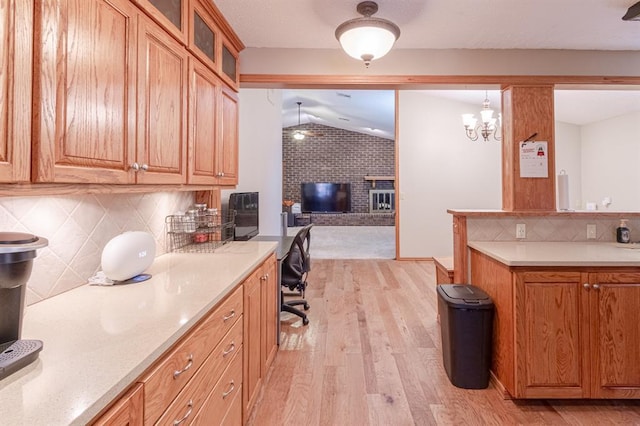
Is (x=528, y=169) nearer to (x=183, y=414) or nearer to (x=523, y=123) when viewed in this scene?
(x=523, y=123)

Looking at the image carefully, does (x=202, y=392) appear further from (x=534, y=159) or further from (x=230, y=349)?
(x=534, y=159)

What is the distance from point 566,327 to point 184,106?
2417 millimetres

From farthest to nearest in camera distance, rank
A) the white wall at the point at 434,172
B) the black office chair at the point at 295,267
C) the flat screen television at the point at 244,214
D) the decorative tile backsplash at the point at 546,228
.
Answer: the white wall at the point at 434,172 → the flat screen television at the point at 244,214 → the black office chair at the point at 295,267 → the decorative tile backsplash at the point at 546,228

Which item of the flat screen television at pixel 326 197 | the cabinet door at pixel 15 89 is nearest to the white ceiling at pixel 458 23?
the cabinet door at pixel 15 89

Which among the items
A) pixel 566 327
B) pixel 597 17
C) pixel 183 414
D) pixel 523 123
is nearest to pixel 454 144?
pixel 523 123

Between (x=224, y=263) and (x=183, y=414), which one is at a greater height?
(x=224, y=263)

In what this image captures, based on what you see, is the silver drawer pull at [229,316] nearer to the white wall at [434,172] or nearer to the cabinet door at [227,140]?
the cabinet door at [227,140]

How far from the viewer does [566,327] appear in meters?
2.03

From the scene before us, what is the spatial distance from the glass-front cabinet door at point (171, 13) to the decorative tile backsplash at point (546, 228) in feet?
7.45

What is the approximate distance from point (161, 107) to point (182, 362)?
1.10 metres

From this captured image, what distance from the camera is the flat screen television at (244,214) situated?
12.3 ft

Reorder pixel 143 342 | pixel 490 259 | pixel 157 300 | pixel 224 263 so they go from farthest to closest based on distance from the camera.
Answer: pixel 490 259, pixel 224 263, pixel 157 300, pixel 143 342

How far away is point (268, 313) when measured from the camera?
236 cm

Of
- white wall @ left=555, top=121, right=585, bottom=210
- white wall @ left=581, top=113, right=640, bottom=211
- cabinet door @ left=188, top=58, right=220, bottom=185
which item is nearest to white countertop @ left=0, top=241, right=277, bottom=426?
cabinet door @ left=188, top=58, right=220, bottom=185
